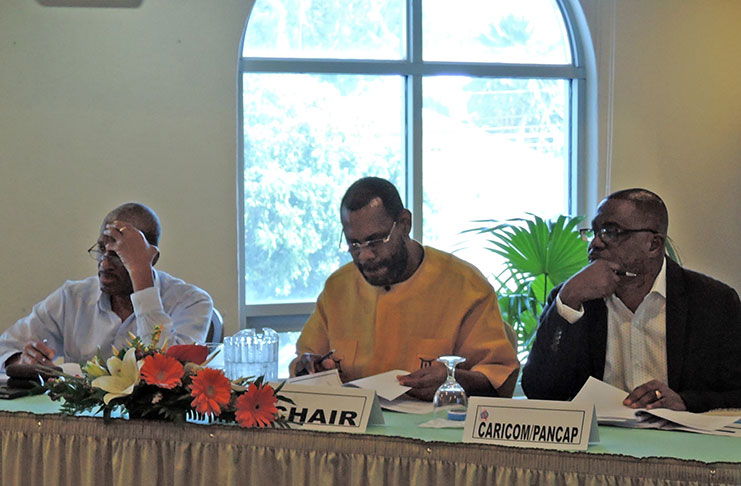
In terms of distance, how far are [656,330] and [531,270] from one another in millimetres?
2112

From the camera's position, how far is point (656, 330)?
8.55 feet

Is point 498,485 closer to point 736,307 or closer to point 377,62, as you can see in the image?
point 736,307

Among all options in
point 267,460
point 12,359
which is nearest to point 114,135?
point 12,359

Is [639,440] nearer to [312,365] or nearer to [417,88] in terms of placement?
[312,365]

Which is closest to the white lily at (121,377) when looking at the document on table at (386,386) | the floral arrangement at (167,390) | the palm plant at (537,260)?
the floral arrangement at (167,390)

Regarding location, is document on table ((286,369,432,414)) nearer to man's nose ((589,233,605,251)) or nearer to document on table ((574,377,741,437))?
document on table ((574,377,741,437))

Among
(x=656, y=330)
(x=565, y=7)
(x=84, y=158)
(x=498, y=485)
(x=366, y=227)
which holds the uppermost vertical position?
(x=565, y=7)

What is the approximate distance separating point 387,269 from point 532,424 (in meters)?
1.02

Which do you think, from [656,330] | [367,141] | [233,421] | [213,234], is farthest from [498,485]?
[367,141]

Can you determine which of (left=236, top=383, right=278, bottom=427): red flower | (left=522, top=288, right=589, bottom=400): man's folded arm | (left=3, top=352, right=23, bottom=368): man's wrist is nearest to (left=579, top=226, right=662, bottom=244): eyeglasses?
(left=522, top=288, right=589, bottom=400): man's folded arm

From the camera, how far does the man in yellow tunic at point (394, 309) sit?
2.72 metres

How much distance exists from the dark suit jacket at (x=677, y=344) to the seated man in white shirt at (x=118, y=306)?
1.25m

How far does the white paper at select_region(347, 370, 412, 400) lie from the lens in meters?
2.34

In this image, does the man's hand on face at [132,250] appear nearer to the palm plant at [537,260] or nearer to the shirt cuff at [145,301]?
the shirt cuff at [145,301]
